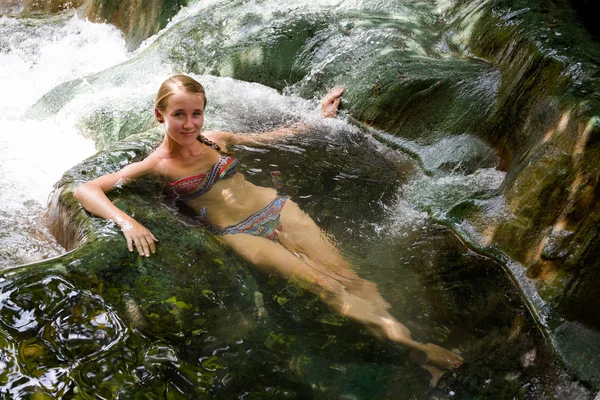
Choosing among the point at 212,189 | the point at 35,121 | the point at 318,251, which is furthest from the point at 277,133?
the point at 35,121

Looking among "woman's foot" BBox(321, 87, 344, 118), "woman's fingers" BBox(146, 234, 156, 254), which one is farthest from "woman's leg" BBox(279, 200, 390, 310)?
"woman's foot" BBox(321, 87, 344, 118)

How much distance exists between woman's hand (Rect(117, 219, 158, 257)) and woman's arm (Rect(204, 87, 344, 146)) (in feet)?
3.38

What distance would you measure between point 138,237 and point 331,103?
2745 millimetres

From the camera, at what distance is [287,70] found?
18.0 feet

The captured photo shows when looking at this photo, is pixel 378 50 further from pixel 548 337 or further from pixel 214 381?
pixel 214 381

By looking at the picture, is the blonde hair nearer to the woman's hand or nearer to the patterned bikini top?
the patterned bikini top

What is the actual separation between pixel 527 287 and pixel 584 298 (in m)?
0.27

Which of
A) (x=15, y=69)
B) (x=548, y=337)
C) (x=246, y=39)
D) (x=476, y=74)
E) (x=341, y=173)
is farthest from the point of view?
(x=15, y=69)

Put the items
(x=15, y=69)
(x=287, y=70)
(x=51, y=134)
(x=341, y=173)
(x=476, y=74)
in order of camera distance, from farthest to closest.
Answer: (x=15, y=69), (x=287, y=70), (x=51, y=134), (x=476, y=74), (x=341, y=173)

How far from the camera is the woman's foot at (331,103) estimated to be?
4949mm

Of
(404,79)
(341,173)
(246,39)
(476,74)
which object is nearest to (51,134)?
(246,39)

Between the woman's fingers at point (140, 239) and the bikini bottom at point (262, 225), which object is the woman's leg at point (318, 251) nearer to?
the bikini bottom at point (262, 225)

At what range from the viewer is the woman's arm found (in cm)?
370

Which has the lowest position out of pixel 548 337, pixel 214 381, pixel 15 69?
pixel 15 69
